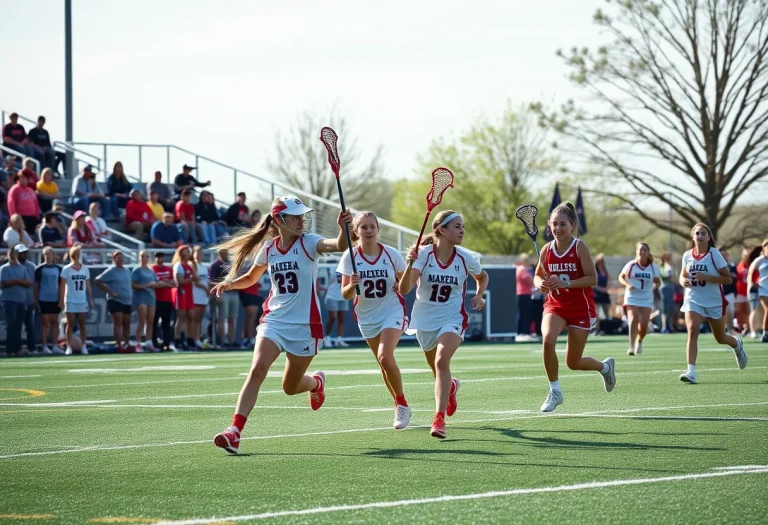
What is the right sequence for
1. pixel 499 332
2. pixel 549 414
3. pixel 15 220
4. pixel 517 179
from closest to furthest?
1. pixel 549 414
2. pixel 15 220
3. pixel 499 332
4. pixel 517 179

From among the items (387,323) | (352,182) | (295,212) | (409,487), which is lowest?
(409,487)

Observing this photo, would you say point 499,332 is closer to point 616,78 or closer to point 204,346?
point 204,346

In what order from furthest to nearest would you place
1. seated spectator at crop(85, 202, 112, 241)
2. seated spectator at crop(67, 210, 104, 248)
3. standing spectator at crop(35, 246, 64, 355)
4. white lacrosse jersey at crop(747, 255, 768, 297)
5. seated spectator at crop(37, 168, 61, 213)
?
seated spectator at crop(37, 168, 61, 213) → seated spectator at crop(85, 202, 112, 241) → seated spectator at crop(67, 210, 104, 248) → white lacrosse jersey at crop(747, 255, 768, 297) → standing spectator at crop(35, 246, 64, 355)

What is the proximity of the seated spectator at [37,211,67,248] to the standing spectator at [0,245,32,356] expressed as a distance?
181cm

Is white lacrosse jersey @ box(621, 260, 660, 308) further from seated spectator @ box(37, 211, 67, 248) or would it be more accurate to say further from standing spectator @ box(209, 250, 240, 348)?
seated spectator @ box(37, 211, 67, 248)

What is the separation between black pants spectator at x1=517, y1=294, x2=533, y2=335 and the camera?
3108cm

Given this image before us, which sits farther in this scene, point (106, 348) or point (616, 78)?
point (616, 78)

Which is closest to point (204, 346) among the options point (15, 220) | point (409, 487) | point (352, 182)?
point (15, 220)

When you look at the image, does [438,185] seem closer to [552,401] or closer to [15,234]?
[552,401]

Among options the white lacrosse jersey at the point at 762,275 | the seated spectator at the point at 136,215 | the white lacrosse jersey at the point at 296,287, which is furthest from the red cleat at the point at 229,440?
the seated spectator at the point at 136,215

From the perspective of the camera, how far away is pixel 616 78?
144 ft

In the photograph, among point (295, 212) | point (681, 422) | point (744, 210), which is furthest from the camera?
point (744, 210)

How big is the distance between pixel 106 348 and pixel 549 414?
16.0 meters

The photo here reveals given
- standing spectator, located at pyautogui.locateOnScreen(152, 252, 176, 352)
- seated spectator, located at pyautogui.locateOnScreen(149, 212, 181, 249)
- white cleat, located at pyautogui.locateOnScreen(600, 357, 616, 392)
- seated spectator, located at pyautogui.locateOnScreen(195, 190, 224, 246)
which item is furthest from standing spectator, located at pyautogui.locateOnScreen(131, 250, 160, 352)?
white cleat, located at pyautogui.locateOnScreen(600, 357, 616, 392)
